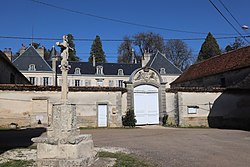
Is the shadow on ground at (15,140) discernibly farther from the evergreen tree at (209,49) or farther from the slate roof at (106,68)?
the evergreen tree at (209,49)

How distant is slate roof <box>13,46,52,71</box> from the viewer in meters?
39.8

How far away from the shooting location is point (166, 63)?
42.1 metres

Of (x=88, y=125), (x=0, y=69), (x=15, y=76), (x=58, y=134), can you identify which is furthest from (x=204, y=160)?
(x=15, y=76)

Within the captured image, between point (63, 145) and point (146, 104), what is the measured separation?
1449cm

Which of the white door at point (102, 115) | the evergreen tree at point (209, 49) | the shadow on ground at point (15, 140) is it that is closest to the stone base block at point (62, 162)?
the shadow on ground at point (15, 140)

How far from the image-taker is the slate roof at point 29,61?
39.8 m

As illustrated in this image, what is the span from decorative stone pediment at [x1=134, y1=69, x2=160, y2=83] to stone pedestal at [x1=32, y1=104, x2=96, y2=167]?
14.0 m

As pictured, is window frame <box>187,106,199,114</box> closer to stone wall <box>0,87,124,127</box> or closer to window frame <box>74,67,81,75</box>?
stone wall <box>0,87,124,127</box>

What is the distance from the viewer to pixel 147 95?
64.3 feet

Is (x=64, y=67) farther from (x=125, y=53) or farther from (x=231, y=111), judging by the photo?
(x=125, y=53)

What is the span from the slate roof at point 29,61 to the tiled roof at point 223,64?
76.0 ft

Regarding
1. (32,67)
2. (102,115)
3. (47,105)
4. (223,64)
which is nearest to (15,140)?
(47,105)

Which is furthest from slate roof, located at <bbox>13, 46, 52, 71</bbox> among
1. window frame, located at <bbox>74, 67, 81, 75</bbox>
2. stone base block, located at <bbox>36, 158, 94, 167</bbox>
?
stone base block, located at <bbox>36, 158, 94, 167</bbox>

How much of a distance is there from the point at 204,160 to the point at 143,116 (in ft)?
42.8
